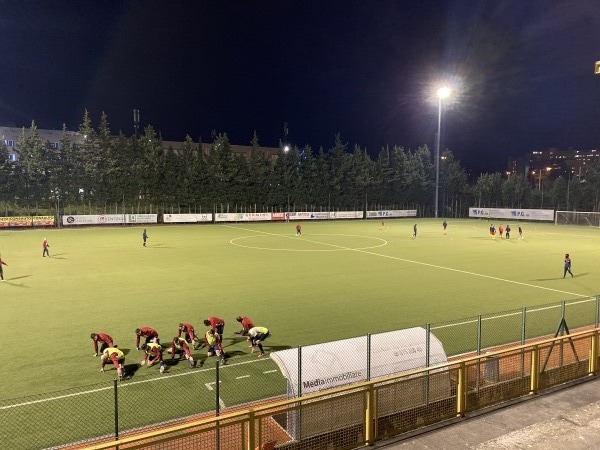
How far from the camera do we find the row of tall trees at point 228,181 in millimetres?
75188

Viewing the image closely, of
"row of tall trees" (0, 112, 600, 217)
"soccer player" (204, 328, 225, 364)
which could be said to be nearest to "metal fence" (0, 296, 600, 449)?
"soccer player" (204, 328, 225, 364)

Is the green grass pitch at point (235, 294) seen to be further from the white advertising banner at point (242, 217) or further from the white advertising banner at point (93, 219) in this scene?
the white advertising banner at point (242, 217)

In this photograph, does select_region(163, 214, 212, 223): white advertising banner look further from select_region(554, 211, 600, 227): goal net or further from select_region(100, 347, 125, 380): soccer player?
select_region(100, 347, 125, 380): soccer player

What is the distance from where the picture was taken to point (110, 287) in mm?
23797

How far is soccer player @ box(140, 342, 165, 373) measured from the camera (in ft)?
41.8

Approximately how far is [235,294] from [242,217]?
5472 centimetres

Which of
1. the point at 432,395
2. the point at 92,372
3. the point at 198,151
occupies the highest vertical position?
the point at 198,151

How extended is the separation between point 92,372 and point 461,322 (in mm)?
12443

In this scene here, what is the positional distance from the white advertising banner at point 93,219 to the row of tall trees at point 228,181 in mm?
6803

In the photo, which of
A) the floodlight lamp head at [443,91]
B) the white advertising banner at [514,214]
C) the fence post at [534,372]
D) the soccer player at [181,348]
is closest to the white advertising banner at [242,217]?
the floodlight lamp head at [443,91]

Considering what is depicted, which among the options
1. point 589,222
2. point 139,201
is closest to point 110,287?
point 139,201

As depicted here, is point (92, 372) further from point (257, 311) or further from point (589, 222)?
point (589, 222)

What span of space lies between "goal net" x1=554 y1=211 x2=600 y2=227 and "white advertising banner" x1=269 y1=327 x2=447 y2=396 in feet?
241

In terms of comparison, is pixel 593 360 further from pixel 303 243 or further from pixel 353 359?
pixel 303 243
